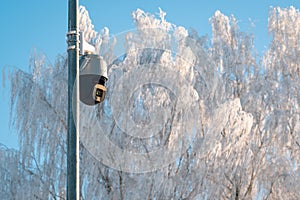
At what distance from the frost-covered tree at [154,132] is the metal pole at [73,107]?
623 cm

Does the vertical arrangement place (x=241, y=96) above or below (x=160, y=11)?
below

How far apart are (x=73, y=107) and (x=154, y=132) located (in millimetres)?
7500

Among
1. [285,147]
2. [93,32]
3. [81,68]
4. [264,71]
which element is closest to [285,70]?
[264,71]

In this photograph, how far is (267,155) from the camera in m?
12.1

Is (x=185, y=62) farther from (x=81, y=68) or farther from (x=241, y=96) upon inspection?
(x=81, y=68)

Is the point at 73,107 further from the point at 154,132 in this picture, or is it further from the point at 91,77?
the point at 154,132

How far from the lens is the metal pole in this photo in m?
3.60

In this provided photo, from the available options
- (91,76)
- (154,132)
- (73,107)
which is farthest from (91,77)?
(154,132)

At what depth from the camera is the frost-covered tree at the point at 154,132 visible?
10.8 meters

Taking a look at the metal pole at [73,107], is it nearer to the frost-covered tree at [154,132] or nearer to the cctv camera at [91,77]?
the cctv camera at [91,77]

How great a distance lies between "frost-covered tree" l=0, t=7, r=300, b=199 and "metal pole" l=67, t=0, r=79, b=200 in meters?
6.23

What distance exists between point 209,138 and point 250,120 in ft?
3.12

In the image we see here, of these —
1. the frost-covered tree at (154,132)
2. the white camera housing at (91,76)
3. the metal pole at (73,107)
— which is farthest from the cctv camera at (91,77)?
the frost-covered tree at (154,132)

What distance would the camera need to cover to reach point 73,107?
3.79 meters
